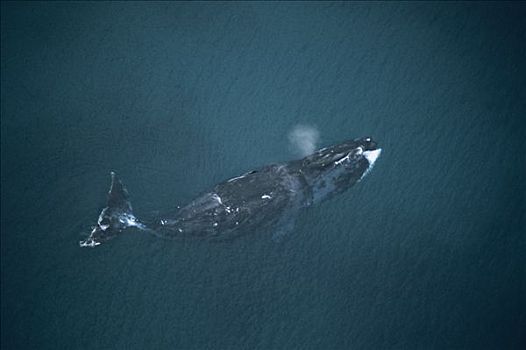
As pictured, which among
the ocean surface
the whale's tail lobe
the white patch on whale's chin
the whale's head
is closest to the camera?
the ocean surface

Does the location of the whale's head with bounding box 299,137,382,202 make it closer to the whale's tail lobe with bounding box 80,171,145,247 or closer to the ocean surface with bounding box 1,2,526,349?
the ocean surface with bounding box 1,2,526,349

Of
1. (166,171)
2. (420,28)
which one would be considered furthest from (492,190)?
(166,171)

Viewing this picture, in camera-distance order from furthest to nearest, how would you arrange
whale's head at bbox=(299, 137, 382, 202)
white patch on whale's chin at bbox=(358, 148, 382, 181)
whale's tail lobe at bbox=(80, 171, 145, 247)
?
1. white patch on whale's chin at bbox=(358, 148, 382, 181)
2. whale's head at bbox=(299, 137, 382, 202)
3. whale's tail lobe at bbox=(80, 171, 145, 247)

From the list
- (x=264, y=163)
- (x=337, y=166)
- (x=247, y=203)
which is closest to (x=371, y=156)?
(x=337, y=166)

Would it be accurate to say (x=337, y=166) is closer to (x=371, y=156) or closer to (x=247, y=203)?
(x=371, y=156)

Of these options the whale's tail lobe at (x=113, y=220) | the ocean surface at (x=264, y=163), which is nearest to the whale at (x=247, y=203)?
the whale's tail lobe at (x=113, y=220)

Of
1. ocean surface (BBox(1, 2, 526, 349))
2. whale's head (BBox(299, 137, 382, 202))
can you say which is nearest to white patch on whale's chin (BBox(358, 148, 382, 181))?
whale's head (BBox(299, 137, 382, 202))

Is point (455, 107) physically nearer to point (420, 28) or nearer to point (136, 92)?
point (420, 28)
